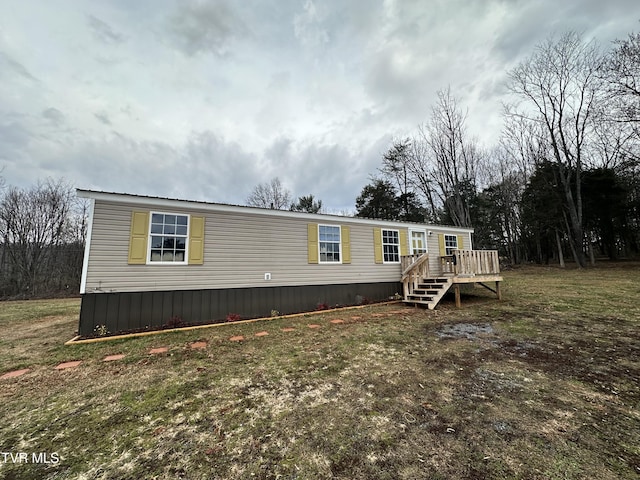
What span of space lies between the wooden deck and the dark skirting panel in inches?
66.2

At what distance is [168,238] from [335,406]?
585cm

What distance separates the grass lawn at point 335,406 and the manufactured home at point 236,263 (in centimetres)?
124

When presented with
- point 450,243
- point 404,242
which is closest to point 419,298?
point 404,242

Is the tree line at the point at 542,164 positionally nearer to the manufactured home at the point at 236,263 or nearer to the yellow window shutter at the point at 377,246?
the manufactured home at the point at 236,263

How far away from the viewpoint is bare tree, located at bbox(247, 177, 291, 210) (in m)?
23.7

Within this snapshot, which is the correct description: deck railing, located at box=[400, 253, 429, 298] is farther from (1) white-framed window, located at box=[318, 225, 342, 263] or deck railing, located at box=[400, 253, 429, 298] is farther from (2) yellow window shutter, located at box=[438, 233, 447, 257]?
(1) white-framed window, located at box=[318, 225, 342, 263]

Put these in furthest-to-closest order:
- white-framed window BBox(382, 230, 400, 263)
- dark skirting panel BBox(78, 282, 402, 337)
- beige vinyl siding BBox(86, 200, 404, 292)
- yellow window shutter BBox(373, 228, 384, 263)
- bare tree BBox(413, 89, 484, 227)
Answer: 1. bare tree BBox(413, 89, 484, 227)
2. white-framed window BBox(382, 230, 400, 263)
3. yellow window shutter BBox(373, 228, 384, 263)
4. beige vinyl siding BBox(86, 200, 404, 292)
5. dark skirting panel BBox(78, 282, 402, 337)

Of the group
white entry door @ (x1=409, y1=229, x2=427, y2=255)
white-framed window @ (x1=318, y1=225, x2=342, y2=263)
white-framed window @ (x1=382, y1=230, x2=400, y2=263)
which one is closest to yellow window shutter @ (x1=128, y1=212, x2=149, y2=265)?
white-framed window @ (x1=318, y1=225, x2=342, y2=263)

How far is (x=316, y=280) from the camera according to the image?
8289 mm

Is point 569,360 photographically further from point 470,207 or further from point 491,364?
point 470,207

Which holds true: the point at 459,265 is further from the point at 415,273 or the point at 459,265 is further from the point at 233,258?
the point at 233,258

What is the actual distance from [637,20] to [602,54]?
2.70m

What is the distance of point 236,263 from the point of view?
7.18 meters

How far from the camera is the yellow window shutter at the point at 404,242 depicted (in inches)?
391
